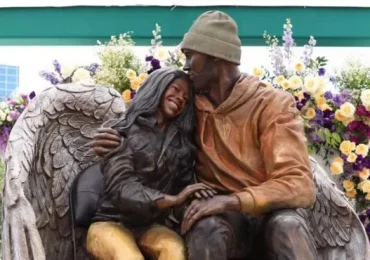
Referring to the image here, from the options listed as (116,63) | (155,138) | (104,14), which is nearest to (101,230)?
(155,138)

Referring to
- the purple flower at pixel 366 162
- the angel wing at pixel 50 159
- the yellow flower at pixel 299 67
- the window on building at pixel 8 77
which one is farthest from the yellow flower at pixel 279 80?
the window on building at pixel 8 77

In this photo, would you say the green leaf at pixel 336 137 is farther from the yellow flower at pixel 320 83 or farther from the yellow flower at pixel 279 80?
the yellow flower at pixel 279 80

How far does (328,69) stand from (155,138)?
1587 millimetres

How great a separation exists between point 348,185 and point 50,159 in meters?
1.23

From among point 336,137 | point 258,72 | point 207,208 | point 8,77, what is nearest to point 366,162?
point 336,137

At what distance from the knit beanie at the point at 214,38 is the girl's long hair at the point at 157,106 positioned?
82 mm

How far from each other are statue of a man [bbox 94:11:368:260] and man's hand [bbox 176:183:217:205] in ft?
0.06

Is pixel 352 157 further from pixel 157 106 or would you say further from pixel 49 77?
pixel 157 106

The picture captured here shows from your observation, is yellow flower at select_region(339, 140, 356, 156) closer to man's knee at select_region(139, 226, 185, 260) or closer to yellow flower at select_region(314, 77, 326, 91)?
yellow flower at select_region(314, 77, 326, 91)

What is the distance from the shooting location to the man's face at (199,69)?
91.8 inches

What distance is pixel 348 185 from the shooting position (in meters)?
3.44

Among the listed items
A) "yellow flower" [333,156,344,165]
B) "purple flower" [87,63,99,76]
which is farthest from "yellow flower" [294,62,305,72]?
"purple flower" [87,63,99,76]

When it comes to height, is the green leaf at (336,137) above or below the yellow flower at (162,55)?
below

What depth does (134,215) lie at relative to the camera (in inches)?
89.6
